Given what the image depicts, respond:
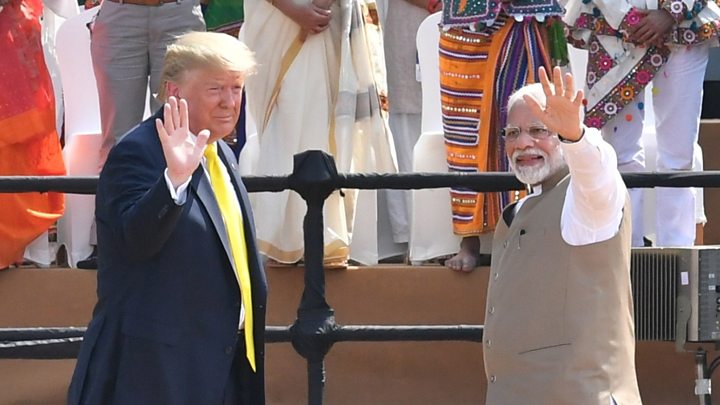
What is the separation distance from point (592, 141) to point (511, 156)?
14.0 inches

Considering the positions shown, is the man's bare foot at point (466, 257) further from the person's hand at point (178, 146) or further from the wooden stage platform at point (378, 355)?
the person's hand at point (178, 146)

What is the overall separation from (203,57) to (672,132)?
8.56 ft

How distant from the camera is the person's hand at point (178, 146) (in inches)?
143

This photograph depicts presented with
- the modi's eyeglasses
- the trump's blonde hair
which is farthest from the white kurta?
the modi's eyeglasses

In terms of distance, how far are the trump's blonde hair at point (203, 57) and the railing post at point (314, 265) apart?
87cm

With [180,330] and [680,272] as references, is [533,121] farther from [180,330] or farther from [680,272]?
[680,272]

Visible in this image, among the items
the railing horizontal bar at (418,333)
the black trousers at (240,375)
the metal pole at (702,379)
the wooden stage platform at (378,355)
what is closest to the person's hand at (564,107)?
the black trousers at (240,375)

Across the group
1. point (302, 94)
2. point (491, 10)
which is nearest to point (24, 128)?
point (302, 94)

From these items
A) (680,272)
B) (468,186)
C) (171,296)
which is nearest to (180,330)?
(171,296)

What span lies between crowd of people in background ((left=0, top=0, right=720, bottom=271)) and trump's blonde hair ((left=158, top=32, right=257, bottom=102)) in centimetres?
184

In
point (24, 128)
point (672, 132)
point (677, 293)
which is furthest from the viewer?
point (24, 128)

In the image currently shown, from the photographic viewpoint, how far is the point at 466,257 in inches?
225

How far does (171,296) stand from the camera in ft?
12.3

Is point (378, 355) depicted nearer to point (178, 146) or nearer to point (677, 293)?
point (677, 293)
